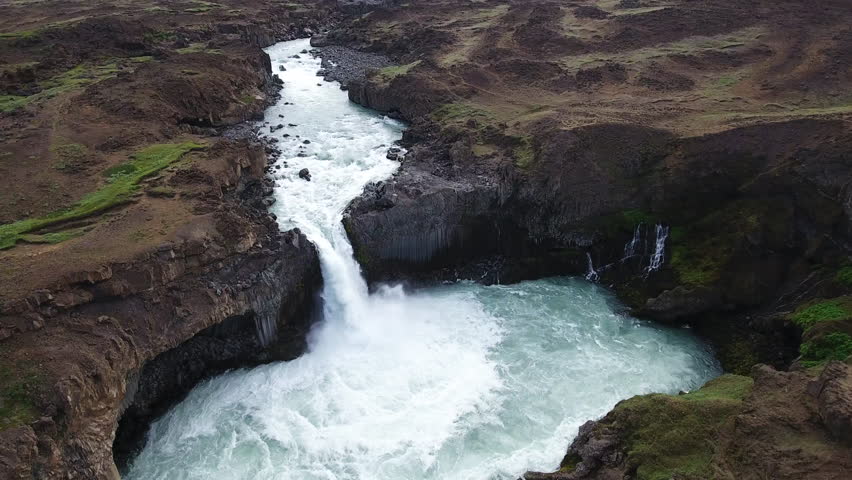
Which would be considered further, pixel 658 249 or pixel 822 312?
pixel 658 249

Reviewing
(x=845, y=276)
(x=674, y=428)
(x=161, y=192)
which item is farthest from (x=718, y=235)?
(x=161, y=192)

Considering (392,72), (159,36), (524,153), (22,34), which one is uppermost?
(22,34)

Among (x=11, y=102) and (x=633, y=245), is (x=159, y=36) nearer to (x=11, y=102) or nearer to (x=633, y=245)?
(x=11, y=102)

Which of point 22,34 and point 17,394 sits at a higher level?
point 22,34

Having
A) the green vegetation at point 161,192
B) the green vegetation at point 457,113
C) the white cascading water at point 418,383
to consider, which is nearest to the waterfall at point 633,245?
the white cascading water at point 418,383

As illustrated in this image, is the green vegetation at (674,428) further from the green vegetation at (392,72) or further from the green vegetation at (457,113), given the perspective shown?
the green vegetation at (392,72)

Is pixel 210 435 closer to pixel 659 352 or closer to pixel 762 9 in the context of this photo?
pixel 659 352

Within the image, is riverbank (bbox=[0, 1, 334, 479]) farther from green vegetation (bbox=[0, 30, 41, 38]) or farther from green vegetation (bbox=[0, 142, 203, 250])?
green vegetation (bbox=[0, 30, 41, 38])
